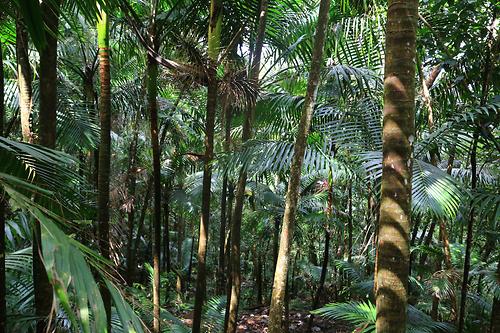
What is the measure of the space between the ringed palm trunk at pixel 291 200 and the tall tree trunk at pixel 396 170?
1.35 metres

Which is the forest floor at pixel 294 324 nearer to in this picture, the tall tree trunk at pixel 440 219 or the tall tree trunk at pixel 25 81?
the tall tree trunk at pixel 440 219

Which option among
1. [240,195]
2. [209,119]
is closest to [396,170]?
[209,119]

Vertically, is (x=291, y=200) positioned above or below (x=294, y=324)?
above

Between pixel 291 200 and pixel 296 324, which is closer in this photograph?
pixel 291 200

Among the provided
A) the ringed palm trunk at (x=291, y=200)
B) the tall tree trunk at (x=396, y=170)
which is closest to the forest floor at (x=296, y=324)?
the ringed palm trunk at (x=291, y=200)

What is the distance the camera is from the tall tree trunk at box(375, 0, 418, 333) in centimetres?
200

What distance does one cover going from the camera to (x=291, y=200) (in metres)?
3.47

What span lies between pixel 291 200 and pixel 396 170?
1462 millimetres

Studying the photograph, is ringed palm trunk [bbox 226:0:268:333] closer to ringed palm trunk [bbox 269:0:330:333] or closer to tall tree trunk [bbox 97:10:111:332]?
ringed palm trunk [bbox 269:0:330:333]

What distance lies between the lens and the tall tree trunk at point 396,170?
200 centimetres

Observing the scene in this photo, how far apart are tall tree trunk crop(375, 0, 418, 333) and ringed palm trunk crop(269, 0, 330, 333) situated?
135cm

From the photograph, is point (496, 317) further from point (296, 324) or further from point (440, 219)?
point (296, 324)

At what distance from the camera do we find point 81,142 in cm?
600

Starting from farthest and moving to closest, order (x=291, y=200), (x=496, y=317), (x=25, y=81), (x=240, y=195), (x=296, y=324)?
(x=296, y=324), (x=240, y=195), (x=496, y=317), (x=291, y=200), (x=25, y=81)
